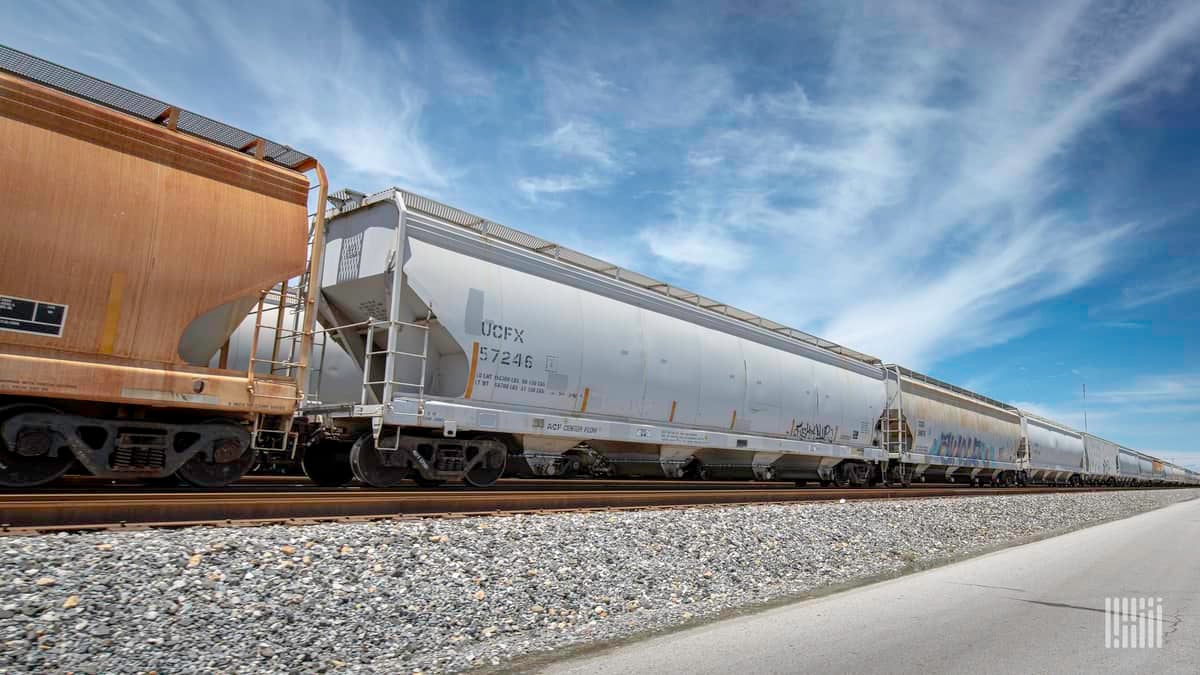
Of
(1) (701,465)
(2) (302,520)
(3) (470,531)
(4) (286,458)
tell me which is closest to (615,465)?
(1) (701,465)

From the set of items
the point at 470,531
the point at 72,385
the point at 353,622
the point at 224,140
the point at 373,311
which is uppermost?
the point at 224,140

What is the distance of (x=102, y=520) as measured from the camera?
17.9ft

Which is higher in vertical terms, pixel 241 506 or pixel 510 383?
pixel 510 383

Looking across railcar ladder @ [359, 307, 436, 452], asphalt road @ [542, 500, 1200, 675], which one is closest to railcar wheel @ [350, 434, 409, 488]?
railcar ladder @ [359, 307, 436, 452]

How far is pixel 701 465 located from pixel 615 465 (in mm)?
3516

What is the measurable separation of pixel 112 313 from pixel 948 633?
26.6 ft

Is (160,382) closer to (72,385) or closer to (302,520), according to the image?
(72,385)

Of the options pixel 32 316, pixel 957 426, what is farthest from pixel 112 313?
pixel 957 426

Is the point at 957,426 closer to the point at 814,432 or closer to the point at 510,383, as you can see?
the point at 814,432

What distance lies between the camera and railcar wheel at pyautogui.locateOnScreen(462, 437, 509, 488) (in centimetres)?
1045

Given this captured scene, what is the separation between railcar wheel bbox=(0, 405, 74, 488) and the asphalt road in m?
5.47

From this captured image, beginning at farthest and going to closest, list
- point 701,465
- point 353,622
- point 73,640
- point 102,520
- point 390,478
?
point 701,465 → point 390,478 → point 102,520 → point 353,622 → point 73,640

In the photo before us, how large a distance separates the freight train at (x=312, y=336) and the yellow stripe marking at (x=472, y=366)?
0.11 feet

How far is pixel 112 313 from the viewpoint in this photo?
6801 mm
